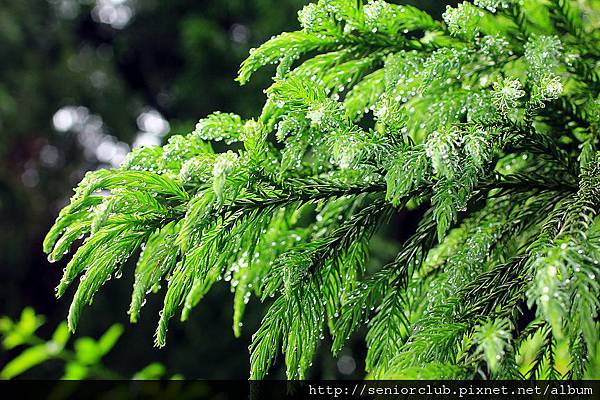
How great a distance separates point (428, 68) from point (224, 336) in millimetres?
5834

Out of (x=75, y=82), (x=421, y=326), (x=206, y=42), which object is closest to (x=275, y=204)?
(x=421, y=326)

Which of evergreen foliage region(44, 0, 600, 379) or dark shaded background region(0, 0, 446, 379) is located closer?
evergreen foliage region(44, 0, 600, 379)

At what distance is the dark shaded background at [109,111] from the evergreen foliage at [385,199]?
15.3 ft

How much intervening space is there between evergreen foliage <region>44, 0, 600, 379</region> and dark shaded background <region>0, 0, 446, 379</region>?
4672mm

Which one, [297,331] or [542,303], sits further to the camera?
[297,331]

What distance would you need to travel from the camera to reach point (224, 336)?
6.78 metres

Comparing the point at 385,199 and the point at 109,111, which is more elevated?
the point at 109,111

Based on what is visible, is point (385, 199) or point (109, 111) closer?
point (385, 199)

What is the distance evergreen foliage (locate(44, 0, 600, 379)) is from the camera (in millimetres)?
1082

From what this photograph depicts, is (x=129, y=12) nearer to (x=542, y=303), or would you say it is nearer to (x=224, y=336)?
(x=224, y=336)

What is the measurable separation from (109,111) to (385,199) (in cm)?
692

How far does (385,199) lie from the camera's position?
1.20 m

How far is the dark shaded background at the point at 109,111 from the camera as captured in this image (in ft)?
21.9

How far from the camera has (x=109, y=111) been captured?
7.55m
